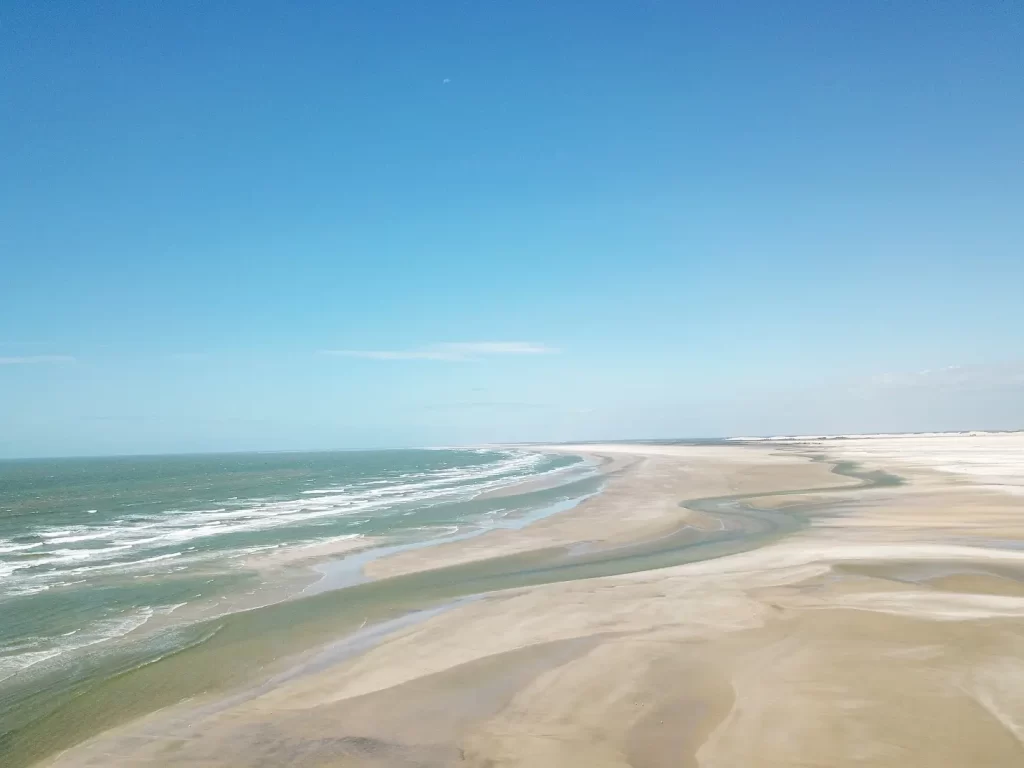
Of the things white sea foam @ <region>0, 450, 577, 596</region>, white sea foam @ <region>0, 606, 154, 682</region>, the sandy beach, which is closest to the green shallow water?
the sandy beach

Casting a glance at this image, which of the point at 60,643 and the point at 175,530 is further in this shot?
the point at 175,530

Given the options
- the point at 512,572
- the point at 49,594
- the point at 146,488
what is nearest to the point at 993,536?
the point at 512,572

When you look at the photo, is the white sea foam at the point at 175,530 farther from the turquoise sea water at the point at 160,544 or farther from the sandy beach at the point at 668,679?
the sandy beach at the point at 668,679

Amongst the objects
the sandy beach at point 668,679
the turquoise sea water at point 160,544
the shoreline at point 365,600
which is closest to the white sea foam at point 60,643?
the turquoise sea water at point 160,544

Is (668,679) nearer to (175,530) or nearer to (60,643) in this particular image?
(60,643)

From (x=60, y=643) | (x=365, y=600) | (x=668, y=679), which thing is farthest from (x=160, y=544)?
(x=668, y=679)

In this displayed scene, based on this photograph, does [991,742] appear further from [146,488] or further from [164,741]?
[146,488]
